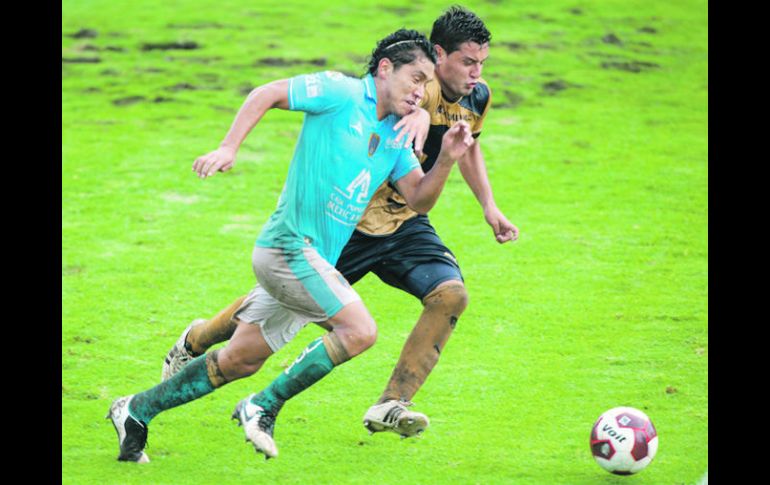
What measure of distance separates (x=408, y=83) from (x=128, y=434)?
7.84 feet

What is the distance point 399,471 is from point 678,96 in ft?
35.2

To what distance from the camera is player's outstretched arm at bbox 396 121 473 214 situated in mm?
5812

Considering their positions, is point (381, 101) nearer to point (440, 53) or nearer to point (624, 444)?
point (440, 53)

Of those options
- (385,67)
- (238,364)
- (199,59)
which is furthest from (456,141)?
(199,59)

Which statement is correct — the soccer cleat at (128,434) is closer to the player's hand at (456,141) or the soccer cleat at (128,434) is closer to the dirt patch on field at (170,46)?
the player's hand at (456,141)

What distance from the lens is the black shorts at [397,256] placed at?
21.9ft

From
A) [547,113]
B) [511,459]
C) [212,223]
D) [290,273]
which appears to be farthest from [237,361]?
[547,113]

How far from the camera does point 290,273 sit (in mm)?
5848

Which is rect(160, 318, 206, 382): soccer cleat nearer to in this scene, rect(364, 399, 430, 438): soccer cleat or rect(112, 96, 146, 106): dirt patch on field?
rect(364, 399, 430, 438): soccer cleat

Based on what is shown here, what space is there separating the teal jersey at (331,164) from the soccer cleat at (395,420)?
0.90 meters

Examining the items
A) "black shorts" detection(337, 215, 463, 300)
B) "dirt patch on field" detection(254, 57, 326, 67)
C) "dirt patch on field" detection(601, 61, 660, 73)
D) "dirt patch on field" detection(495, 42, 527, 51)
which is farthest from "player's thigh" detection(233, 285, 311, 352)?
"dirt patch on field" detection(495, 42, 527, 51)

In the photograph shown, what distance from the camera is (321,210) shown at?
19.4 feet

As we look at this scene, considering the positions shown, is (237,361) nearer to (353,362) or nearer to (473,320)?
(353,362)

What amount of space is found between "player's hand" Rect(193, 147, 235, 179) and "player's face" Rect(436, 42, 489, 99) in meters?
1.71
